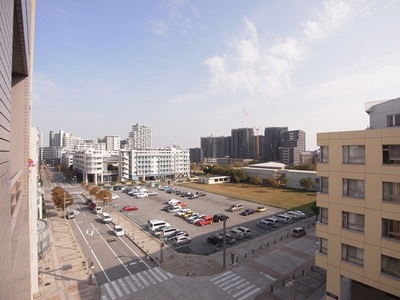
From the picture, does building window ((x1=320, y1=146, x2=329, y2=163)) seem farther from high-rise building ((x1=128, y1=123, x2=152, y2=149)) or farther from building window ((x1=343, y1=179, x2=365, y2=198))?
high-rise building ((x1=128, y1=123, x2=152, y2=149))

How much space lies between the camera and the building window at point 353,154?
13841 mm

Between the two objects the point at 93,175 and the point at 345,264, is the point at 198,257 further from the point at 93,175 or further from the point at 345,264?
the point at 93,175

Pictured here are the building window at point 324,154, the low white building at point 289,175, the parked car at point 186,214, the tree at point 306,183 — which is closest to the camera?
the building window at point 324,154

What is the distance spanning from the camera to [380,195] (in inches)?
511

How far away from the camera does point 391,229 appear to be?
42.0 ft

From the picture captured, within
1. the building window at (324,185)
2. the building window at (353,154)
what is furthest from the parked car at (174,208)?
the building window at (353,154)

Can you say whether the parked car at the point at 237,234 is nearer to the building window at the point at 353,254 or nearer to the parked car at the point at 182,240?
the parked car at the point at 182,240

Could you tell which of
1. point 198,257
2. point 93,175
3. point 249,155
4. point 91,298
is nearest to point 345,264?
point 198,257

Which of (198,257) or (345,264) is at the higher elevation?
(345,264)

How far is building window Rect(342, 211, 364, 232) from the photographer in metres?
13.8

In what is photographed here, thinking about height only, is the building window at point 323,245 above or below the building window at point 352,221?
below

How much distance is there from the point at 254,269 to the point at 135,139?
13932 cm

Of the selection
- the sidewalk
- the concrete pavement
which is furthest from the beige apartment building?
the sidewalk

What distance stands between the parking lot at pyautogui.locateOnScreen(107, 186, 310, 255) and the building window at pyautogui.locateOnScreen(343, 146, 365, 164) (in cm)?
1695
